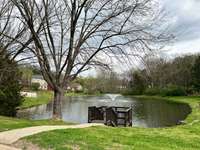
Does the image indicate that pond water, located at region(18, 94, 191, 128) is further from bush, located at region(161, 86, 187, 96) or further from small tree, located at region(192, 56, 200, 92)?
bush, located at region(161, 86, 187, 96)

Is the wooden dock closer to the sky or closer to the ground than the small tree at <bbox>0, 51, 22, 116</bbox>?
closer to the ground

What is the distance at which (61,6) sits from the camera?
17969mm

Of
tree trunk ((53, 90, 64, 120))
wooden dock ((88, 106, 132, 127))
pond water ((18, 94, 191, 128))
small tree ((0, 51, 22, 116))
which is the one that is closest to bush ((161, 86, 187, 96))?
pond water ((18, 94, 191, 128))

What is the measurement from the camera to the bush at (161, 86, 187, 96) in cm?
7556

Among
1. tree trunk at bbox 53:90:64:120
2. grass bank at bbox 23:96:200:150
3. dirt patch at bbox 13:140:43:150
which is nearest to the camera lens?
grass bank at bbox 23:96:200:150

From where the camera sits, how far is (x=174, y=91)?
253 feet

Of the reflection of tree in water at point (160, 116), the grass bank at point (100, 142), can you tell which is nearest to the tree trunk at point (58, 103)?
the grass bank at point (100, 142)

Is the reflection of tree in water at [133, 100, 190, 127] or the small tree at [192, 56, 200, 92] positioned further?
the small tree at [192, 56, 200, 92]

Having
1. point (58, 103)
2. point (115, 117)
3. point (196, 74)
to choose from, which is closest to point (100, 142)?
point (115, 117)

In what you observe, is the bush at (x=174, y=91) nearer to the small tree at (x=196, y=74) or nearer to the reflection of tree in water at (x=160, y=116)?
the small tree at (x=196, y=74)

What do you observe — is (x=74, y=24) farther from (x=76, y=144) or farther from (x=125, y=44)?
(x=76, y=144)

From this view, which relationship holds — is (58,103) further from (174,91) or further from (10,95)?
(174,91)

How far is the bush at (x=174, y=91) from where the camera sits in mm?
75562

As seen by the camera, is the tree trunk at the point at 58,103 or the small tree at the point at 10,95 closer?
the tree trunk at the point at 58,103
